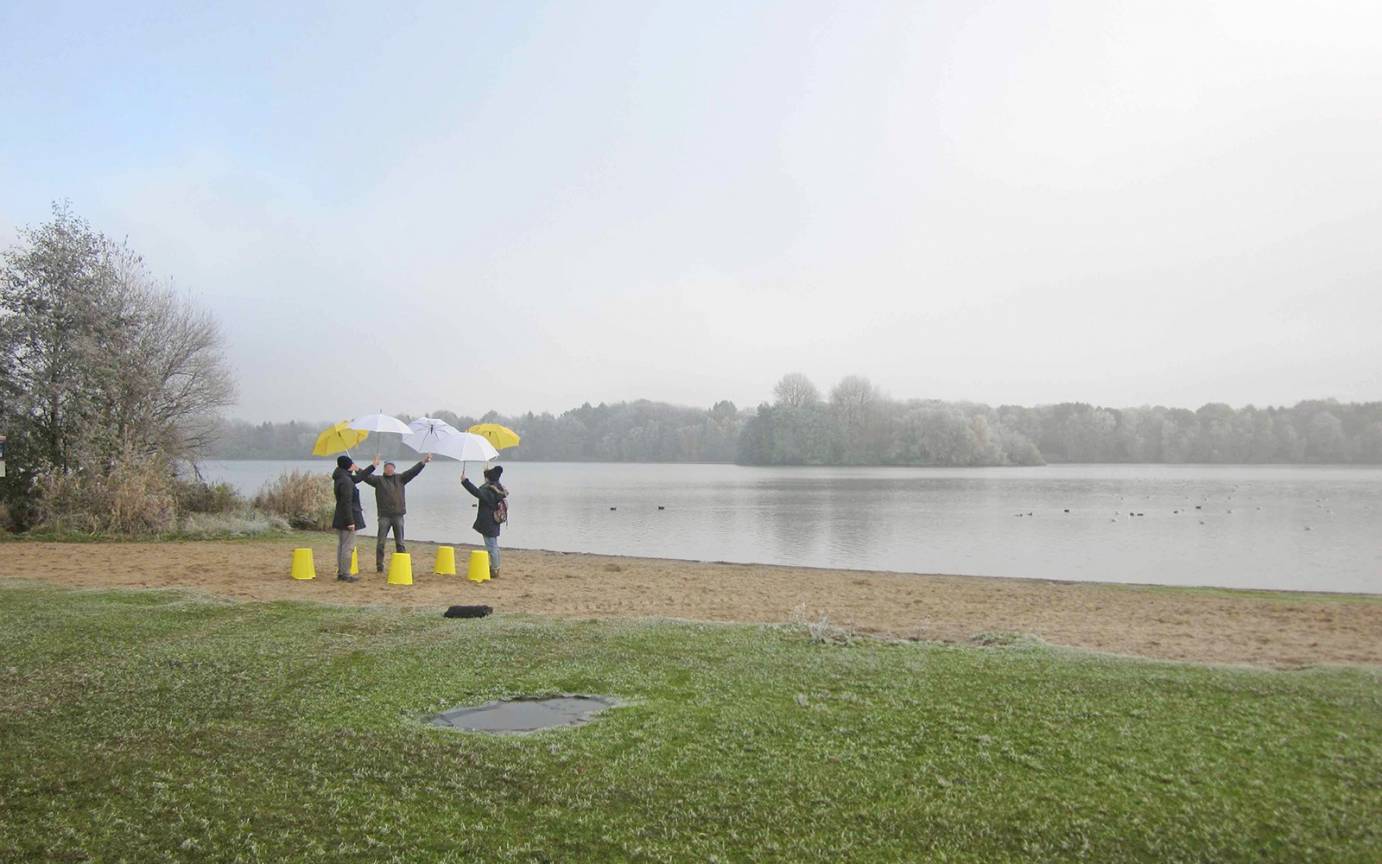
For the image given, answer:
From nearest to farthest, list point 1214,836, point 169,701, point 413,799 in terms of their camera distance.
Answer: point 1214,836 < point 413,799 < point 169,701

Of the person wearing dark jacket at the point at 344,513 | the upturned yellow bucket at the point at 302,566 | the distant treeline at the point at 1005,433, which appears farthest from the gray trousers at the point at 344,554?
the distant treeline at the point at 1005,433

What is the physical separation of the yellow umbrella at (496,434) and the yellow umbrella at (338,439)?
203 centimetres

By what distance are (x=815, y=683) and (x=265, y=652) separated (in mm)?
4725

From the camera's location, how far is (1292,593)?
15.6 metres

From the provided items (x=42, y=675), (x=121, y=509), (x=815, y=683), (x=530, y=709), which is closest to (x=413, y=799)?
(x=530, y=709)

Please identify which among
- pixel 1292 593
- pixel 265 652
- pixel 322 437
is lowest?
pixel 1292 593

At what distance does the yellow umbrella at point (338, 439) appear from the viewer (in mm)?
15422

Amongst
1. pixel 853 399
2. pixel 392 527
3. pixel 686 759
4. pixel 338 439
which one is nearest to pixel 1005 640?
pixel 686 759

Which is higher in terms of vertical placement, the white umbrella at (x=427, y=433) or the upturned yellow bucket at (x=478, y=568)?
the white umbrella at (x=427, y=433)

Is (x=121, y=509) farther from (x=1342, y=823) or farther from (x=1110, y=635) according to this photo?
(x=1342, y=823)

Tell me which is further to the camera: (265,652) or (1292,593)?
(1292,593)

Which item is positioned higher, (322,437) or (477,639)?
(322,437)

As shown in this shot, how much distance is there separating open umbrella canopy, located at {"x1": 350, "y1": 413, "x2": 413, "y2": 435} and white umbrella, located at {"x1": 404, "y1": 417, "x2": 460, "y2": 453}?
425 mm

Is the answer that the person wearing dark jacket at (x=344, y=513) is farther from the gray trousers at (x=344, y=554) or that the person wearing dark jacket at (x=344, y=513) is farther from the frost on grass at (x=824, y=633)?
the frost on grass at (x=824, y=633)
